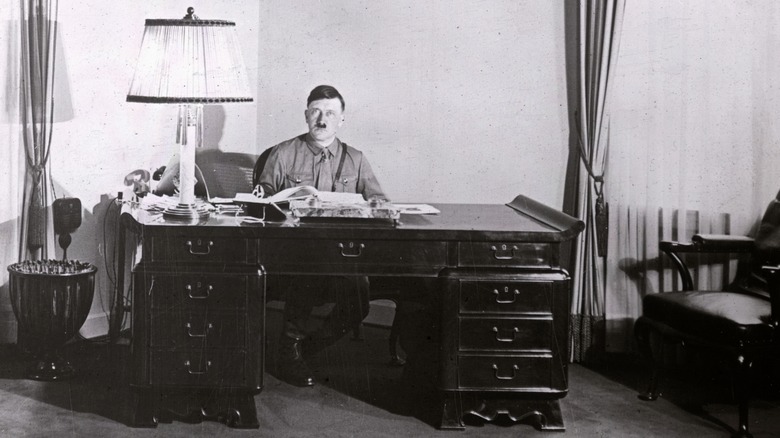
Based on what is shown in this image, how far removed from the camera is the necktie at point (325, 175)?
4383 millimetres

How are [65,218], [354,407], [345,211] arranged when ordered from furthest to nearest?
[65,218]
[354,407]
[345,211]

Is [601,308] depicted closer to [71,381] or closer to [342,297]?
[342,297]

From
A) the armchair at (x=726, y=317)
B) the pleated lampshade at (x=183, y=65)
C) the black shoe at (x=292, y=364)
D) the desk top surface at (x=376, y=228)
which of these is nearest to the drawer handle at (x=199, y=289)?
the desk top surface at (x=376, y=228)

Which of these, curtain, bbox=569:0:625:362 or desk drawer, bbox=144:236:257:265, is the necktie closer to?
desk drawer, bbox=144:236:257:265

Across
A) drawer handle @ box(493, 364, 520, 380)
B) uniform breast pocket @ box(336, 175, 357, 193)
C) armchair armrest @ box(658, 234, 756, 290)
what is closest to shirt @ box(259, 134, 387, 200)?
uniform breast pocket @ box(336, 175, 357, 193)

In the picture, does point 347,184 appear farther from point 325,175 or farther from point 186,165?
point 186,165

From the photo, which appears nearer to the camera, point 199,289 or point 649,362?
point 199,289

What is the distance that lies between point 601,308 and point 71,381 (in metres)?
2.55

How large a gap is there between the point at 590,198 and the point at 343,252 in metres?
1.68

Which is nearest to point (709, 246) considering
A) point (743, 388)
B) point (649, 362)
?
point (649, 362)

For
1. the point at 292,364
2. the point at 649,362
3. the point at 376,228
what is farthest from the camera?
the point at 292,364

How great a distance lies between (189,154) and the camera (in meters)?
3.42

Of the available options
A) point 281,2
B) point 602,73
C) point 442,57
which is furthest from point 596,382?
point 281,2

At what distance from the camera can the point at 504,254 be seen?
334cm
